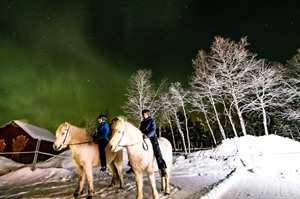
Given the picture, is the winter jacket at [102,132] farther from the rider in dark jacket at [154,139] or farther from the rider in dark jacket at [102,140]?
the rider in dark jacket at [154,139]

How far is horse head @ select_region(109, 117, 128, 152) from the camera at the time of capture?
4.68 m

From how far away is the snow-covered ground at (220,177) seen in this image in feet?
22.6

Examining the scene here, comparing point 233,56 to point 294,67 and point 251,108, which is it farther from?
point 294,67

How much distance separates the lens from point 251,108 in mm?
18828

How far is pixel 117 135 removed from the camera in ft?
15.6

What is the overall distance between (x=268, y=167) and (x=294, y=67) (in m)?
14.3

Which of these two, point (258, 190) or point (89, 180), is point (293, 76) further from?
point (89, 180)

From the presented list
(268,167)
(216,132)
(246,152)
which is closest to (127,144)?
(268,167)

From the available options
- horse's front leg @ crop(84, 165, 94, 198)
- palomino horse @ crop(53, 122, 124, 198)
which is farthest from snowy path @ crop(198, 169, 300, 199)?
palomino horse @ crop(53, 122, 124, 198)

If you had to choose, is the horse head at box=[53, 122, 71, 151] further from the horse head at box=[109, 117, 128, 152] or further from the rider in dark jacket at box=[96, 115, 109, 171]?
Result: the horse head at box=[109, 117, 128, 152]

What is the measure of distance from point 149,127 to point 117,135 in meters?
1.48

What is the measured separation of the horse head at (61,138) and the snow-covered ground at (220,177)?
5.31 ft

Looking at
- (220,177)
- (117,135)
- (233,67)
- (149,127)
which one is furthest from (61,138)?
(233,67)

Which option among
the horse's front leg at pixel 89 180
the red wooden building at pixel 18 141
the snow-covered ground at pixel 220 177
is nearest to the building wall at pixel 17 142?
the red wooden building at pixel 18 141
